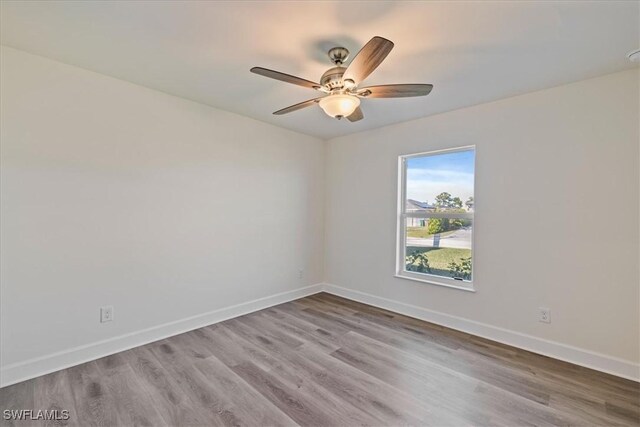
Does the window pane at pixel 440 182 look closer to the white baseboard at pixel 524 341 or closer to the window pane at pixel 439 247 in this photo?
the window pane at pixel 439 247

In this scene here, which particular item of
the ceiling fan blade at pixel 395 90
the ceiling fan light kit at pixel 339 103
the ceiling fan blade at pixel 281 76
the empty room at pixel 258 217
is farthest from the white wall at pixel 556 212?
the ceiling fan blade at pixel 281 76

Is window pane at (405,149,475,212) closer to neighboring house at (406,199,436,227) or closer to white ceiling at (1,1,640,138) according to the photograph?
neighboring house at (406,199,436,227)

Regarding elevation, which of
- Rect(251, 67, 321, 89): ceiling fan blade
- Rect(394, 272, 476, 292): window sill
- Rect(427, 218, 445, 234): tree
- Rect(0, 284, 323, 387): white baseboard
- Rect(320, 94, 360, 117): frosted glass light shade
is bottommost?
Rect(0, 284, 323, 387): white baseboard

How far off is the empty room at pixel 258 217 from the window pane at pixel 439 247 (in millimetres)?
23

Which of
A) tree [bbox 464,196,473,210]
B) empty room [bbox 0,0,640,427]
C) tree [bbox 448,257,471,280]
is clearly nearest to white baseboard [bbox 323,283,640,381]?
empty room [bbox 0,0,640,427]

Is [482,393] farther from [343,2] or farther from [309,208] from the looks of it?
[309,208]

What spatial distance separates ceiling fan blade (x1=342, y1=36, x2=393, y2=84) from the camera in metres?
1.46

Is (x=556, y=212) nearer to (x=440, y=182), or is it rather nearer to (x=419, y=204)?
(x=440, y=182)

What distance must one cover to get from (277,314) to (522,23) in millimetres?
3398

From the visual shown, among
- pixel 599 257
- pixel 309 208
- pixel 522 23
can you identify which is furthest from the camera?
pixel 309 208

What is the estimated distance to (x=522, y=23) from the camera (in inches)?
66.9

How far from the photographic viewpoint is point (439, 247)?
3.35 metres

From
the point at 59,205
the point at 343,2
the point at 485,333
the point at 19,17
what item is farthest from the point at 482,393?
the point at 19,17

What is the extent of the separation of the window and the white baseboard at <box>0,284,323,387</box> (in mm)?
1956
